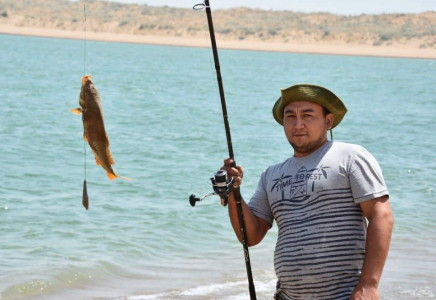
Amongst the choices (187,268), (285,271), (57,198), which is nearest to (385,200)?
(285,271)

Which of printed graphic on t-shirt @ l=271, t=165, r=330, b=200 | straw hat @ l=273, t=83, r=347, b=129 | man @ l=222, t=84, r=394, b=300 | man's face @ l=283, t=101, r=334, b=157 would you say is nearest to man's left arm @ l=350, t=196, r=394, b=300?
man @ l=222, t=84, r=394, b=300

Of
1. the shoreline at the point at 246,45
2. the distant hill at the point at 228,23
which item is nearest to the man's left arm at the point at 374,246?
the distant hill at the point at 228,23

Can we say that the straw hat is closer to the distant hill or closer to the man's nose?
the man's nose

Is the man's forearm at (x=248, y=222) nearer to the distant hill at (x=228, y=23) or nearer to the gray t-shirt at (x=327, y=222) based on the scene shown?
the gray t-shirt at (x=327, y=222)

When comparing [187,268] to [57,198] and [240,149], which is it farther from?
[240,149]

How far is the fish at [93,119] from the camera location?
11.1 ft

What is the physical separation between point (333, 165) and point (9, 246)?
225 inches

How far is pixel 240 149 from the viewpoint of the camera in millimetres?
15578

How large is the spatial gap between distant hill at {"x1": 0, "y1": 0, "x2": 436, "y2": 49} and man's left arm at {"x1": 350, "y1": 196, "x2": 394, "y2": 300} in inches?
2549

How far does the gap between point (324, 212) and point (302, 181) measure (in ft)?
0.56

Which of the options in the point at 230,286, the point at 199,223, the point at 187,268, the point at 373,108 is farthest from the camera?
the point at 373,108

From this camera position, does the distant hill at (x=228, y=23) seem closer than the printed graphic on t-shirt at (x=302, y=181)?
No

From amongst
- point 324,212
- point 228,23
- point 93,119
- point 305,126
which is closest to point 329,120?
point 305,126

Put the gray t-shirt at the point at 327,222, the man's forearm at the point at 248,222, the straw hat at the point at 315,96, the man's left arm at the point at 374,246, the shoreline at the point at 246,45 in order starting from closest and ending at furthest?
the man's left arm at the point at 374,246 < the gray t-shirt at the point at 327,222 < the straw hat at the point at 315,96 < the man's forearm at the point at 248,222 < the shoreline at the point at 246,45
